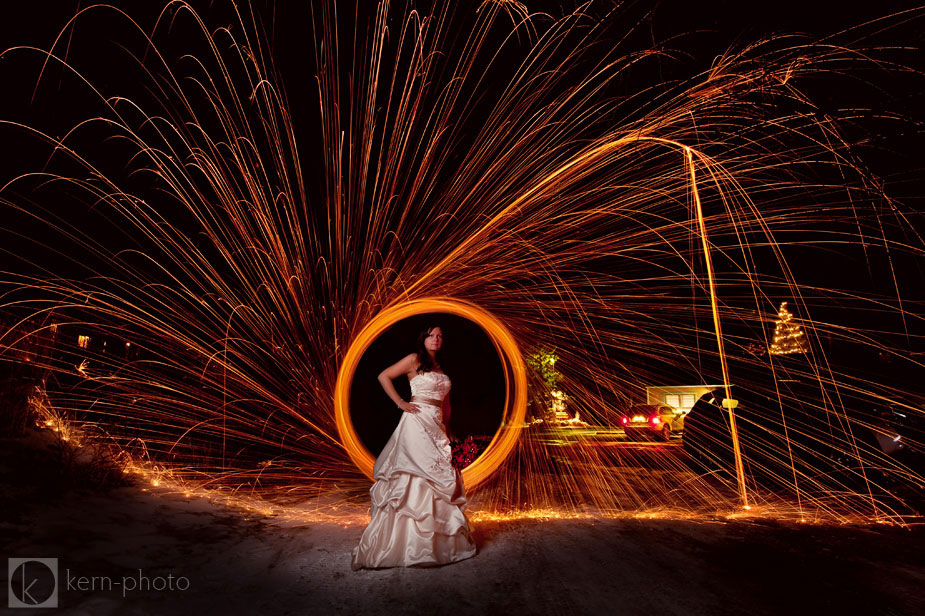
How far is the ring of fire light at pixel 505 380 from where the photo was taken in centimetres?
642

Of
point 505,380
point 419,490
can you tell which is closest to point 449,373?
point 505,380

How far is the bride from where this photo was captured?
477 cm

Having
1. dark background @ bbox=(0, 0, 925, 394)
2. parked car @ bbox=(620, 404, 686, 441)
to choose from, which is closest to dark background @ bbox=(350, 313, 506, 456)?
dark background @ bbox=(0, 0, 925, 394)

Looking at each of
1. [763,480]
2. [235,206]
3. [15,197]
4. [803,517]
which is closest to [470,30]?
[235,206]

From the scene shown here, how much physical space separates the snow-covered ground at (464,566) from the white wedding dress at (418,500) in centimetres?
17

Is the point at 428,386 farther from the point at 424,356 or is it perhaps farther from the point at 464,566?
the point at 464,566

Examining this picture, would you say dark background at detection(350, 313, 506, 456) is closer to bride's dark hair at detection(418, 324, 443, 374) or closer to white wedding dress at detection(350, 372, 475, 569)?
bride's dark hair at detection(418, 324, 443, 374)

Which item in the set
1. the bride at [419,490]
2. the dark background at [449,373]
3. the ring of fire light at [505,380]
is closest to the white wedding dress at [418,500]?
the bride at [419,490]

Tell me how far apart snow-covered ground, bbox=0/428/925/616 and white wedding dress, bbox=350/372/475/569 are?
0.17m

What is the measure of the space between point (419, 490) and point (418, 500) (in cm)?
9

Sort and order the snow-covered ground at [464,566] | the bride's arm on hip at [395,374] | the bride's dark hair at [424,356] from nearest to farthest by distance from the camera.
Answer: the snow-covered ground at [464,566] < the bride's arm on hip at [395,374] < the bride's dark hair at [424,356]

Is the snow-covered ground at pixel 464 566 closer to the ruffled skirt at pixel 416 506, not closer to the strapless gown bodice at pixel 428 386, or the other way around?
the ruffled skirt at pixel 416 506

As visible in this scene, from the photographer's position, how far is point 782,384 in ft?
28.7

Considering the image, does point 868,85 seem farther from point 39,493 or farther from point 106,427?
point 106,427
